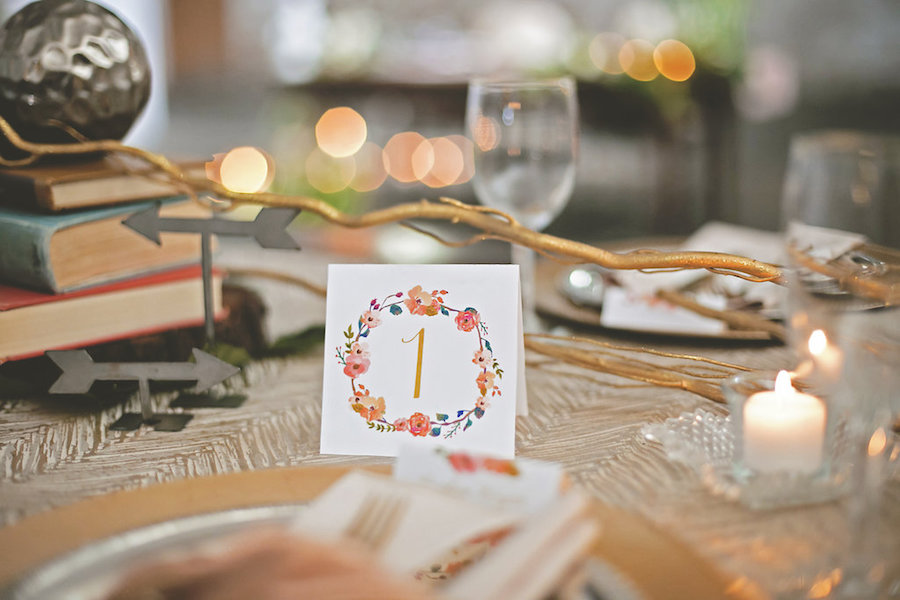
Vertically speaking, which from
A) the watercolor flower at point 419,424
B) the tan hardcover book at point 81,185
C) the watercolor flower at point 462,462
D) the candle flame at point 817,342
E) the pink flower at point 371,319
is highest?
the tan hardcover book at point 81,185

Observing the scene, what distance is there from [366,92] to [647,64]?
4.73 ft

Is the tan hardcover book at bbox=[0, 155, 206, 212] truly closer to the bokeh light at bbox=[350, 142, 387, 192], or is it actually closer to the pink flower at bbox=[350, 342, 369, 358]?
the pink flower at bbox=[350, 342, 369, 358]

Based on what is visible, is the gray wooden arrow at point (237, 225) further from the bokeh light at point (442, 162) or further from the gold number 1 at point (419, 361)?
the bokeh light at point (442, 162)

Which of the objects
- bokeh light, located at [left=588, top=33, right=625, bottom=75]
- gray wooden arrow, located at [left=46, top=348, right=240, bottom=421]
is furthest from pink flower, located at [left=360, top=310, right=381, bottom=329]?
bokeh light, located at [left=588, top=33, right=625, bottom=75]

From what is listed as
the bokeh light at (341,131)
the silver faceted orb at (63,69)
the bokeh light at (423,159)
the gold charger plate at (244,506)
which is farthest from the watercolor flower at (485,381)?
the bokeh light at (341,131)

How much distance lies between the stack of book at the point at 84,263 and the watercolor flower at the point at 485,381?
334mm

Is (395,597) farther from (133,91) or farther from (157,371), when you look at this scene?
(133,91)

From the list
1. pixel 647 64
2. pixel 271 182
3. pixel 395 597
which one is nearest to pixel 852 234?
pixel 395 597

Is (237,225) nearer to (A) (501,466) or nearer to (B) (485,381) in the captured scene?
(B) (485,381)

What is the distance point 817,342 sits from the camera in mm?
424

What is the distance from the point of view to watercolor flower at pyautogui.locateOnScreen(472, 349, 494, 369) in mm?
609

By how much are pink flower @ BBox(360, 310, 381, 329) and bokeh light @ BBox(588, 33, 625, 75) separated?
2.62 meters

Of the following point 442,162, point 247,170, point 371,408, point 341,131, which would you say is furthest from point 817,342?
point 247,170

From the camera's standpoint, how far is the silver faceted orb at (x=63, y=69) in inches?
29.4
